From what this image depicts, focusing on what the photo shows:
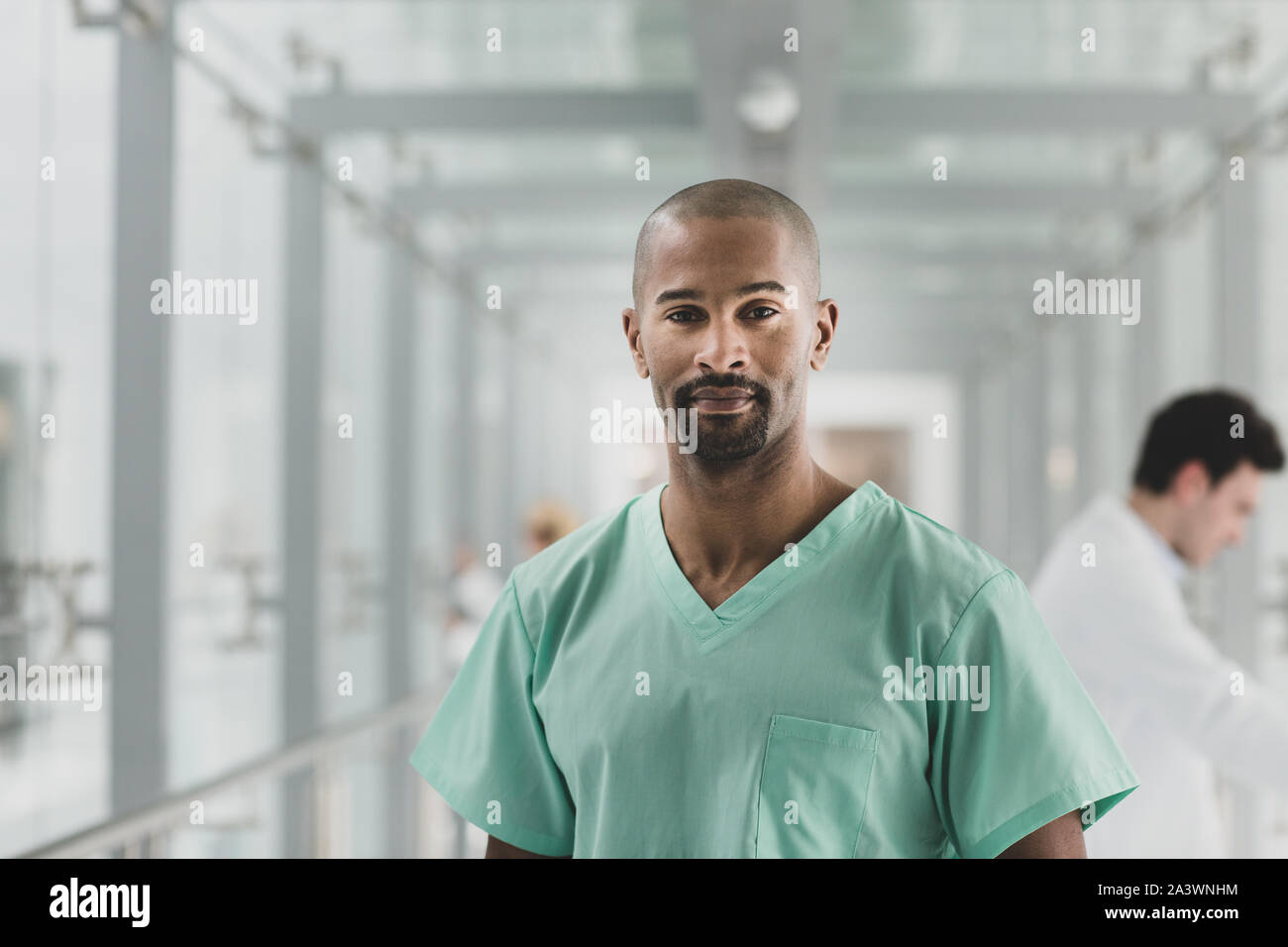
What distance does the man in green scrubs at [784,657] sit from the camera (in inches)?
34.9

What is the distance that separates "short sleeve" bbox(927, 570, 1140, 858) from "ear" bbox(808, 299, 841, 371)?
0.73ft

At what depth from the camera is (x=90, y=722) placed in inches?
87.1

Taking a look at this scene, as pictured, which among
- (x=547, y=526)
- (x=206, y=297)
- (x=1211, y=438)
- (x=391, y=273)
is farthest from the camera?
(x=391, y=273)

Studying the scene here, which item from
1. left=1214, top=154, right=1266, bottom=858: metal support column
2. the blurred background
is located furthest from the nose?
left=1214, top=154, right=1266, bottom=858: metal support column

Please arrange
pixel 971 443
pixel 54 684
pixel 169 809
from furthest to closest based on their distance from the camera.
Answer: pixel 971 443, pixel 54 684, pixel 169 809

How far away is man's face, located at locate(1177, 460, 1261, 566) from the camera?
67.0 inches

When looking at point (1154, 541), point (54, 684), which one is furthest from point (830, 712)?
point (54, 684)

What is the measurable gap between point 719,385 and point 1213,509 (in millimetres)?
1140

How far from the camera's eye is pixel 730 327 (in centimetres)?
89

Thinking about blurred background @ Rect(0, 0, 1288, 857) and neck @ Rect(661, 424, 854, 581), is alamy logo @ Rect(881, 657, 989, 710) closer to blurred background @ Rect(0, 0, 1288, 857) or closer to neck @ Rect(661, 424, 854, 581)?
neck @ Rect(661, 424, 854, 581)
